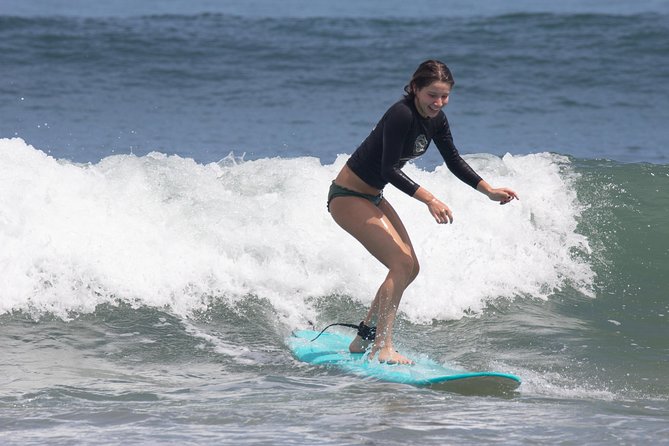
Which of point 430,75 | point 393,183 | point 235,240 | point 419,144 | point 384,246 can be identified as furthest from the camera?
point 235,240

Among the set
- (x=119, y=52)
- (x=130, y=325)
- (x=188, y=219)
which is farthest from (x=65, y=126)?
(x=130, y=325)

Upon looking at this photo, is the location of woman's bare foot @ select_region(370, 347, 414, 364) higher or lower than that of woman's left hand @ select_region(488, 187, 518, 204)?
lower

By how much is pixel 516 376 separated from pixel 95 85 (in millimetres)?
14055

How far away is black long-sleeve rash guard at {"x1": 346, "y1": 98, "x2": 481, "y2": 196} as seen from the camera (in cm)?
552

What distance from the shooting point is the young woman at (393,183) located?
5.51 metres

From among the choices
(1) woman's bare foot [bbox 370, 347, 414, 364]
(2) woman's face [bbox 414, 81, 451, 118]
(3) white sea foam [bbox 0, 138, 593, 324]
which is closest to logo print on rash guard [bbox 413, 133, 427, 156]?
(2) woman's face [bbox 414, 81, 451, 118]

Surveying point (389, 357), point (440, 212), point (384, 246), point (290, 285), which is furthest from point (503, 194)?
point (290, 285)

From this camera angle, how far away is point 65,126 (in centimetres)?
1516

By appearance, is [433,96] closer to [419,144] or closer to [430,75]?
[430,75]

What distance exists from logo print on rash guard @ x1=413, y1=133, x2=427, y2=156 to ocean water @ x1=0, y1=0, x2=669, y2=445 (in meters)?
1.31

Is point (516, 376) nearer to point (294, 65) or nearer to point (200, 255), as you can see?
point (200, 255)

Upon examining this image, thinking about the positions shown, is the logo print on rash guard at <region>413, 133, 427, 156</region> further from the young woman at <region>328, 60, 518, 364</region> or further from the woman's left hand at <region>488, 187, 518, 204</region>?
the woman's left hand at <region>488, 187, 518, 204</region>

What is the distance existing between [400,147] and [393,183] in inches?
7.5

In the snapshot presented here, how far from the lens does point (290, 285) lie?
26.0ft
